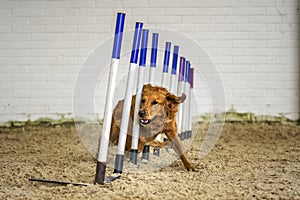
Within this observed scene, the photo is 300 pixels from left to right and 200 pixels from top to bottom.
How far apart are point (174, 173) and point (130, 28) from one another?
9.36 feet

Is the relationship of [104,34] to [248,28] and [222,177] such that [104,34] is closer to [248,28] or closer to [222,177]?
[248,28]

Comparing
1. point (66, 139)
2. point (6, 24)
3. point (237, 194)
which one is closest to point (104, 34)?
point (6, 24)

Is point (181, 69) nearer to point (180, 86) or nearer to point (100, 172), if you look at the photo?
point (180, 86)

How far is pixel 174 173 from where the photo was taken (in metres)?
2.39

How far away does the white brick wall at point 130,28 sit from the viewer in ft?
16.3

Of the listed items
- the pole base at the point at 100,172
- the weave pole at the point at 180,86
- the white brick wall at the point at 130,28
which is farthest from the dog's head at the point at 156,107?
the white brick wall at the point at 130,28

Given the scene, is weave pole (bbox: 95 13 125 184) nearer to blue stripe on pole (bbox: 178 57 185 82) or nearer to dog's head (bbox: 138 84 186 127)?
dog's head (bbox: 138 84 186 127)

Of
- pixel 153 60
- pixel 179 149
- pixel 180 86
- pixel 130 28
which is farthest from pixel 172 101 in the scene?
pixel 130 28

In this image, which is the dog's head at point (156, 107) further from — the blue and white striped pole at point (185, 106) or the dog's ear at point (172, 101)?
the blue and white striped pole at point (185, 106)

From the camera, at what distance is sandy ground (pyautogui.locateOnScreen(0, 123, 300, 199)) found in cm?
196

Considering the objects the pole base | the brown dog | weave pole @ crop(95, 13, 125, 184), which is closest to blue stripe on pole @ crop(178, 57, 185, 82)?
the brown dog

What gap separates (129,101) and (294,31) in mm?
3247

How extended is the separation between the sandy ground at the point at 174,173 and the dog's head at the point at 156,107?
0.26 meters

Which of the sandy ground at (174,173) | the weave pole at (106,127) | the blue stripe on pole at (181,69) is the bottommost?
the sandy ground at (174,173)
